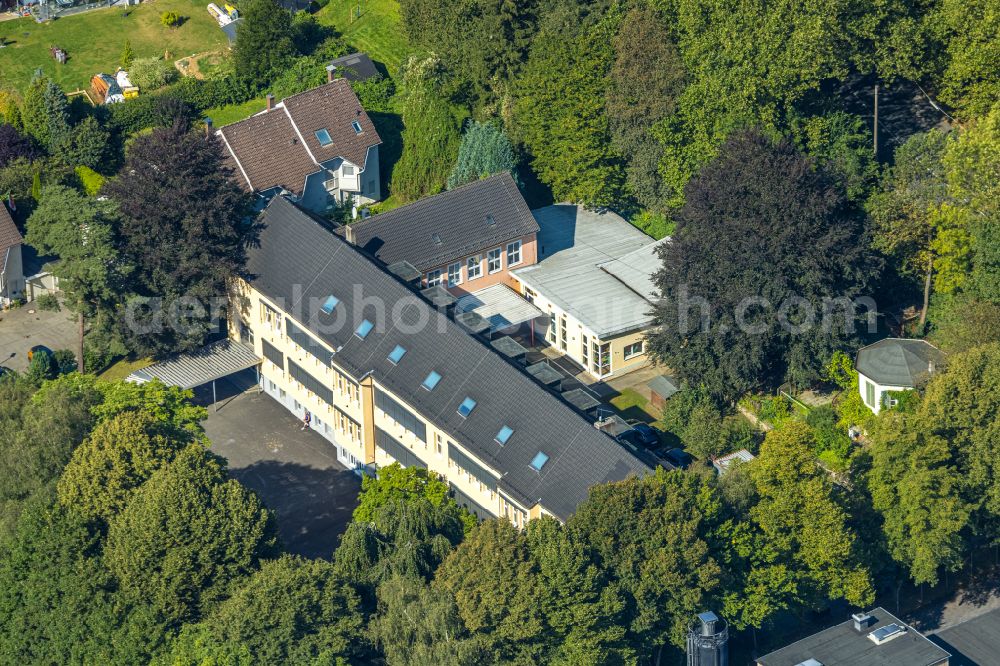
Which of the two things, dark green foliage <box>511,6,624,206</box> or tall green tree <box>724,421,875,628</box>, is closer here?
tall green tree <box>724,421,875,628</box>

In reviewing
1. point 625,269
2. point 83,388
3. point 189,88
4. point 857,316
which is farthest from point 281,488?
point 189,88

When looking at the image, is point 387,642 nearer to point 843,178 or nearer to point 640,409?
point 640,409

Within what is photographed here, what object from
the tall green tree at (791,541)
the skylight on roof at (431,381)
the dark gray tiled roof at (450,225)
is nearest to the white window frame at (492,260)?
the dark gray tiled roof at (450,225)

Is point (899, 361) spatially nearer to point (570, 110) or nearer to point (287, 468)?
point (570, 110)

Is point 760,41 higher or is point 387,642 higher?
point 760,41

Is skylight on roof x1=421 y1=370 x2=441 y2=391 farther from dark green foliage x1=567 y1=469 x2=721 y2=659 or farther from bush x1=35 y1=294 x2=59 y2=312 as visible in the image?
bush x1=35 y1=294 x2=59 y2=312

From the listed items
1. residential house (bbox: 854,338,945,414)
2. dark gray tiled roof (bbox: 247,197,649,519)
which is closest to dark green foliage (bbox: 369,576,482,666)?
dark gray tiled roof (bbox: 247,197,649,519)
